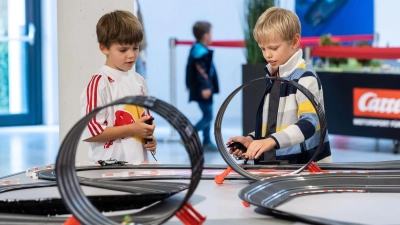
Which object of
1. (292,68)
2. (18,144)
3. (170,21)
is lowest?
(18,144)

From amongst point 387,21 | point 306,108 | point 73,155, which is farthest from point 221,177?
point 387,21

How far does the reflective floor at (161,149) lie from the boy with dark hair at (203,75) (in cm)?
35

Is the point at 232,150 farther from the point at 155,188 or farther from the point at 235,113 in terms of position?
the point at 235,113

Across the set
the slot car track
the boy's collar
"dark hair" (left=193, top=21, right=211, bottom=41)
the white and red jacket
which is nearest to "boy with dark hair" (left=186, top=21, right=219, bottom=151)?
"dark hair" (left=193, top=21, right=211, bottom=41)

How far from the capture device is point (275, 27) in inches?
95.3

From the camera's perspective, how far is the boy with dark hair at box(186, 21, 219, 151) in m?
7.47

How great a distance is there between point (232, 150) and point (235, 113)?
8437 millimetres

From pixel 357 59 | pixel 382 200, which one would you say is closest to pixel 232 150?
pixel 382 200

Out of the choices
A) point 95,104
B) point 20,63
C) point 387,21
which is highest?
point 387,21

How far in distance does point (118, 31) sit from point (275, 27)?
1.84 ft

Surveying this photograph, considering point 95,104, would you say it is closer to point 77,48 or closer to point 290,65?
point 290,65

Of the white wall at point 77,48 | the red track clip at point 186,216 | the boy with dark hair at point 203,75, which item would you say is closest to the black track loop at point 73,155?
the red track clip at point 186,216

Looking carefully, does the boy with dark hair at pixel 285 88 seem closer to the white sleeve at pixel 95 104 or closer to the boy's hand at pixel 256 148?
the boy's hand at pixel 256 148

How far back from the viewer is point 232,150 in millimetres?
2223
